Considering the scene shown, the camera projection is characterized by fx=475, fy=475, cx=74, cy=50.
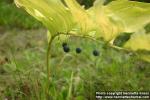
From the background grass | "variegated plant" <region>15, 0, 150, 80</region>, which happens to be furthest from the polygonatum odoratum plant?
the background grass

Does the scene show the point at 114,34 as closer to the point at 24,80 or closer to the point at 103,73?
the point at 24,80

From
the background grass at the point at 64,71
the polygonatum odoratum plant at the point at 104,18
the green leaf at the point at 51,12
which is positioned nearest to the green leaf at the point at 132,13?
the polygonatum odoratum plant at the point at 104,18

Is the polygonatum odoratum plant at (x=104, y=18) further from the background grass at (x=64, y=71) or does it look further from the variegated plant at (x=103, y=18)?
the background grass at (x=64, y=71)

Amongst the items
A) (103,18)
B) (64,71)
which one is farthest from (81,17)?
(64,71)

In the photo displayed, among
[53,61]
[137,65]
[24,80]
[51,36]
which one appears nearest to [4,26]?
[53,61]

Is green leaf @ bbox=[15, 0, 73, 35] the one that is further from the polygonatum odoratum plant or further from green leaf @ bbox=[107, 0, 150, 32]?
green leaf @ bbox=[107, 0, 150, 32]

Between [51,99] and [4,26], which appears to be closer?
[51,99]
